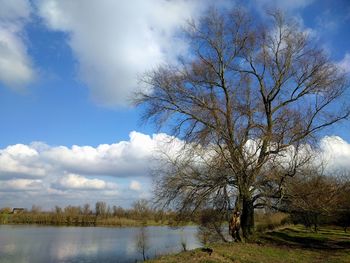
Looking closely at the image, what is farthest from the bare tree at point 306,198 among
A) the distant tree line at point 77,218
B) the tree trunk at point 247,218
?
the distant tree line at point 77,218

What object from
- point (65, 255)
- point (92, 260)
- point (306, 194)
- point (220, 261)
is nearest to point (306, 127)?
point (306, 194)

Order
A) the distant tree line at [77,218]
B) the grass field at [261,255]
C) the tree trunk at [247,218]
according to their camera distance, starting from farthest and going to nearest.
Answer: the distant tree line at [77,218] < the tree trunk at [247,218] < the grass field at [261,255]

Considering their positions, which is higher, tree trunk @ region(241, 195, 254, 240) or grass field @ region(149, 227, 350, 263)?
tree trunk @ region(241, 195, 254, 240)

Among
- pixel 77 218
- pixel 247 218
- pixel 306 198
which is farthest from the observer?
pixel 77 218

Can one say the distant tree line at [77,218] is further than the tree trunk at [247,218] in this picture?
Yes

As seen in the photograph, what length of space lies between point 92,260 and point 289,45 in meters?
20.3

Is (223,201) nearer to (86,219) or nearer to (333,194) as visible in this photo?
(333,194)

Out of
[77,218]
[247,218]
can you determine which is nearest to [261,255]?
[247,218]

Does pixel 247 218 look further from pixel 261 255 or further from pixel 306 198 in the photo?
pixel 261 255

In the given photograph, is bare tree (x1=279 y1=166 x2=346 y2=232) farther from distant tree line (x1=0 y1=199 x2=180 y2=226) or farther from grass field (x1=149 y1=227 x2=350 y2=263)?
distant tree line (x1=0 y1=199 x2=180 y2=226)

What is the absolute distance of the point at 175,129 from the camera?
1873 cm

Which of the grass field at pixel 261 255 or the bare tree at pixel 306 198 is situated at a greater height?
the bare tree at pixel 306 198

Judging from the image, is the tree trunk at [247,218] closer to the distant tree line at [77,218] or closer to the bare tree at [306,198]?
the bare tree at [306,198]

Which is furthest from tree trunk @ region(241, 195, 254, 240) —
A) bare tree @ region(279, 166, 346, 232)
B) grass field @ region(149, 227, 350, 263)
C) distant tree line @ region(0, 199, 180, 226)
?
distant tree line @ region(0, 199, 180, 226)
